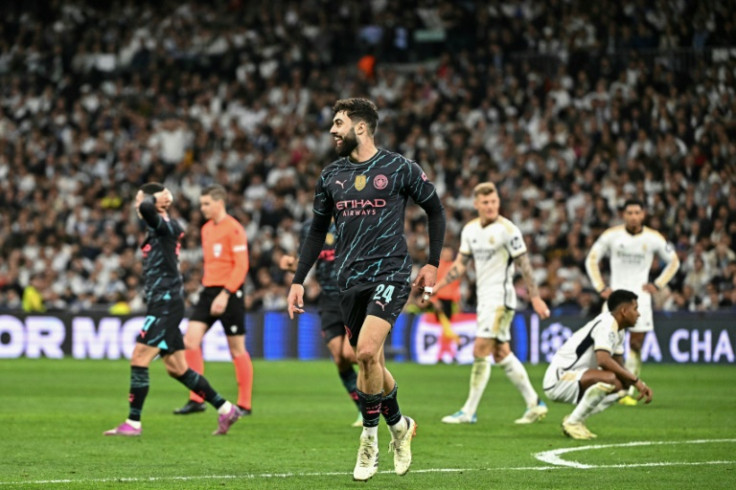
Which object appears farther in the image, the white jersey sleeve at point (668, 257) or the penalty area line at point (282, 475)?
the white jersey sleeve at point (668, 257)

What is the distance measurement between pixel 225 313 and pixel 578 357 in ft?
14.4

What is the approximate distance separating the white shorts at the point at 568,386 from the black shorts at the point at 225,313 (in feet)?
13.4

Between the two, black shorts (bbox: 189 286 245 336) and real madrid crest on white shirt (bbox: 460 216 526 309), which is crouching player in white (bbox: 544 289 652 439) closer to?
real madrid crest on white shirt (bbox: 460 216 526 309)

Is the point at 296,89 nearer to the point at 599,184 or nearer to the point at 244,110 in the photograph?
the point at 244,110

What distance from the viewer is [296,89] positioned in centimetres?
3288

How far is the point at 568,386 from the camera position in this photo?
12.0 meters

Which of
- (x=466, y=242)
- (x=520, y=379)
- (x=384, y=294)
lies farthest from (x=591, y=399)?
(x=384, y=294)

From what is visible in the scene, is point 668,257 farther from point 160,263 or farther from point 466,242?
point 160,263

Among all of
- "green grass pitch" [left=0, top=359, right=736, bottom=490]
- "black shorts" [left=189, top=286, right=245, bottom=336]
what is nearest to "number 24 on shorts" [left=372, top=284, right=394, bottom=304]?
"green grass pitch" [left=0, top=359, right=736, bottom=490]

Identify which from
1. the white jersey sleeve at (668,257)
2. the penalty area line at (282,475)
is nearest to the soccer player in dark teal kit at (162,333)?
the penalty area line at (282,475)

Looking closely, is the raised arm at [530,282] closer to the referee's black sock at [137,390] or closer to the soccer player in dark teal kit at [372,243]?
the referee's black sock at [137,390]

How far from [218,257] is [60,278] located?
16.0 meters

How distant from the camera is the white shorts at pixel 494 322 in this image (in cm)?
1371

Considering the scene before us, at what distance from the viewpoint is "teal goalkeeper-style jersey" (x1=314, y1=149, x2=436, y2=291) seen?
8820 millimetres
